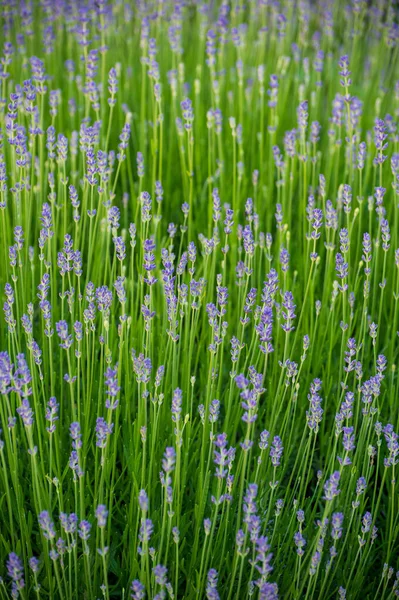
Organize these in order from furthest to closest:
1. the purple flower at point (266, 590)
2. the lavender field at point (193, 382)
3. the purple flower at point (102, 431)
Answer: the lavender field at point (193, 382), the purple flower at point (102, 431), the purple flower at point (266, 590)

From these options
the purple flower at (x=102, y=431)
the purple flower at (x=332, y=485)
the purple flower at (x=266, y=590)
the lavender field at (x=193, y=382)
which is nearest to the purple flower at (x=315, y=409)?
the lavender field at (x=193, y=382)

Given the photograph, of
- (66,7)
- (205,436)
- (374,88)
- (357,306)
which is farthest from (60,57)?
(205,436)

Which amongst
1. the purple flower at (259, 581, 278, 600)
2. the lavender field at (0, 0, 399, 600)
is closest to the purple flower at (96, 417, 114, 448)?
the lavender field at (0, 0, 399, 600)

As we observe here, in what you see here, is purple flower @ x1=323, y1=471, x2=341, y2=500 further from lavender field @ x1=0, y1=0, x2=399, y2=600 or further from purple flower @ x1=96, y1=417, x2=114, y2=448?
purple flower @ x1=96, y1=417, x2=114, y2=448

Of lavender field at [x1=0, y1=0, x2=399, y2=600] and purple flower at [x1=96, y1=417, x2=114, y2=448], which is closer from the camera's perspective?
purple flower at [x1=96, y1=417, x2=114, y2=448]

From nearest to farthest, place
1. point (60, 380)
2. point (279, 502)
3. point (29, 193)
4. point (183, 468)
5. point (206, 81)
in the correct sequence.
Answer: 1. point (279, 502)
2. point (183, 468)
3. point (60, 380)
4. point (29, 193)
5. point (206, 81)

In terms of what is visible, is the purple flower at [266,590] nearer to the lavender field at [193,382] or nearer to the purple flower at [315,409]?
the lavender field at [193,382]

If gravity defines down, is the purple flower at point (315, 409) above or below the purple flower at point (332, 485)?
above

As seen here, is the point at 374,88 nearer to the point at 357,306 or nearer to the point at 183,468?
the point at 357,306
